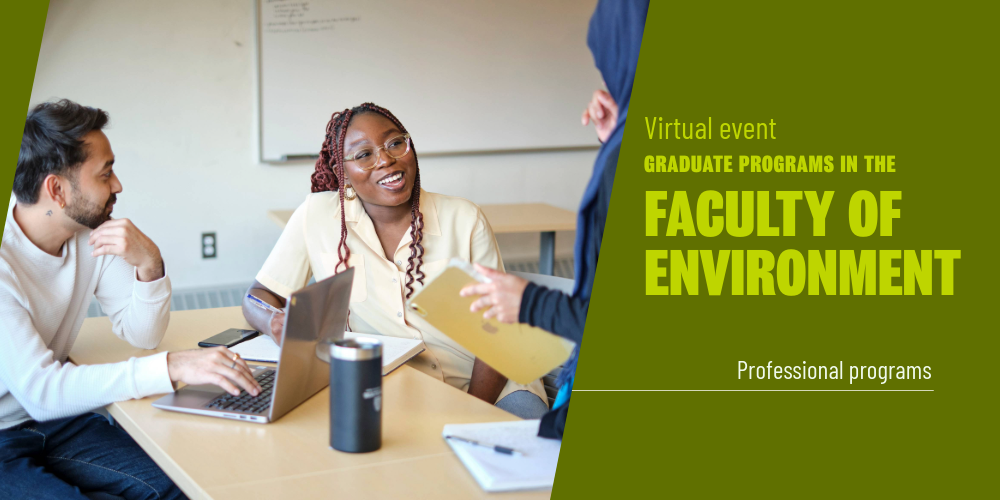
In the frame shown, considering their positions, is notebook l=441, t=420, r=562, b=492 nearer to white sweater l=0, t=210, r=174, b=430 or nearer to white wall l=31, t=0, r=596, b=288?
white sweater l=0, t=210, r=174, b=430

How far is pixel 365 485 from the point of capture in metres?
0.97

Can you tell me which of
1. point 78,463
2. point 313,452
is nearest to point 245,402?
point 313,452

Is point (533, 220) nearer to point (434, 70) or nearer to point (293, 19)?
point (434, 70)

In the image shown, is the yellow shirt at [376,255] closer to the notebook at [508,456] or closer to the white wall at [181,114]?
the notebook at [508,456]

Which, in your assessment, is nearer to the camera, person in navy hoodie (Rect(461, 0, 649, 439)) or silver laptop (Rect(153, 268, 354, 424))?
person in navy hoodie (Rect(461, 0, 649, 439))

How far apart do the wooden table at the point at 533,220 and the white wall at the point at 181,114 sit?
0.37 meters

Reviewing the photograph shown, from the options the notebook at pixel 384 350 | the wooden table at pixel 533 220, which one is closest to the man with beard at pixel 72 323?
the notebook at pixel 384 350

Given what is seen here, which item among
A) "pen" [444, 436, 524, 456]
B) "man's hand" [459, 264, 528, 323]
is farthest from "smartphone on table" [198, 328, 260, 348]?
"man's hand" [459, 264, 528, 323]

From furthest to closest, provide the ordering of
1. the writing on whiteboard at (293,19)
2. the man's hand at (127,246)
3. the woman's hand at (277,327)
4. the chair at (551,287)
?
the writing on whiteboard at (293,19) < the chair at (551,287) < the woman's hand at (277,327) < the man's hand at (127,246)

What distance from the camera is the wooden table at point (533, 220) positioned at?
3.21m

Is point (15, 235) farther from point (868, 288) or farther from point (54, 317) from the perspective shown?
point (868, 288)

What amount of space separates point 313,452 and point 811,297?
69 centimetres

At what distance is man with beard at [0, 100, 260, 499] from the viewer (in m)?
1.24

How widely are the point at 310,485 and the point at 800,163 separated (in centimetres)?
68
